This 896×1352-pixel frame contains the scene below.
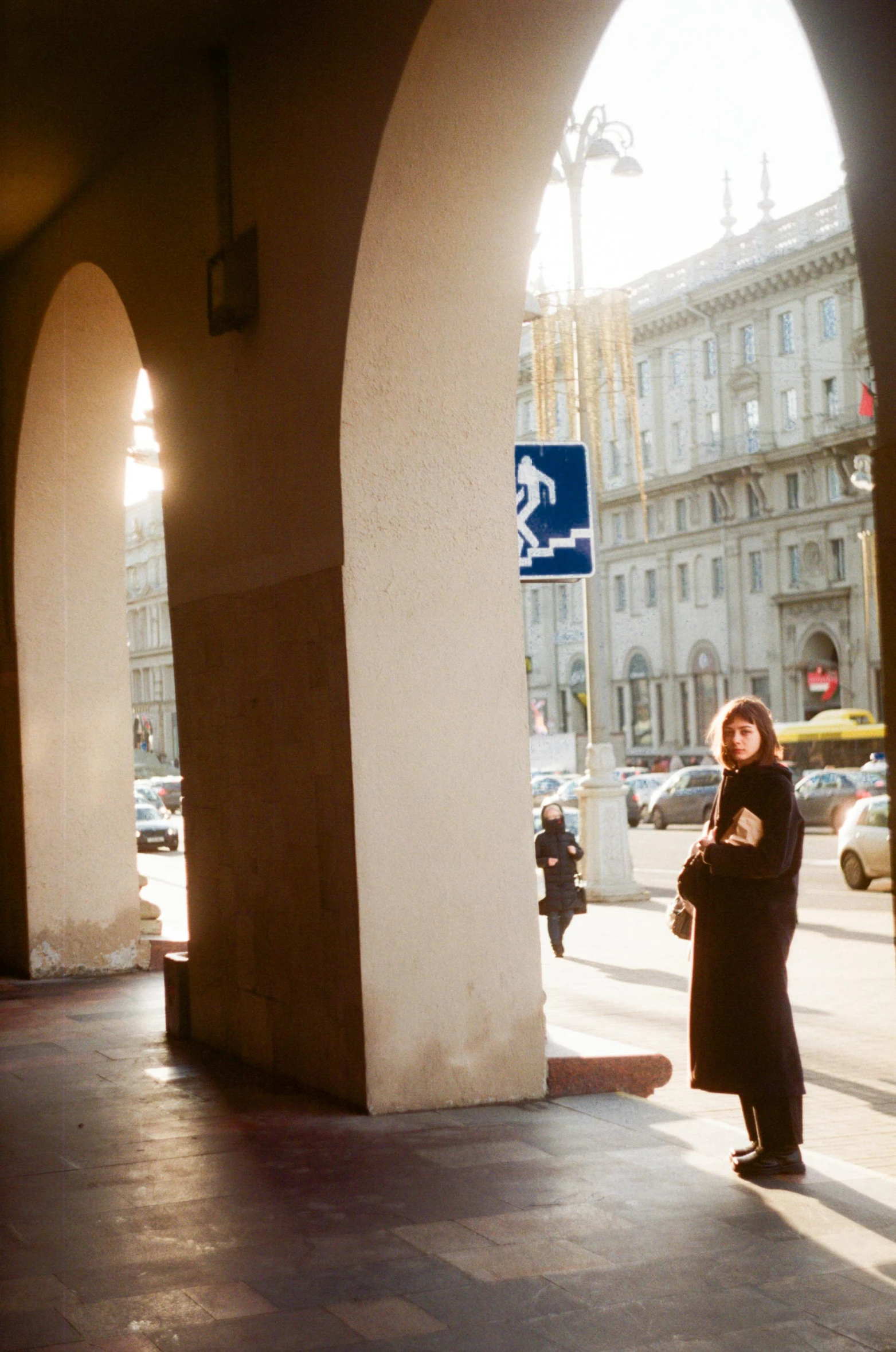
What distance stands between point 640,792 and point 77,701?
3594 centimetres

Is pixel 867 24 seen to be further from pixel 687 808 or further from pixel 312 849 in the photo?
pixel 687 808

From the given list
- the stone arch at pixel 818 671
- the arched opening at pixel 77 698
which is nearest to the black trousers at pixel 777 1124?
Result: the arched opening at pixel 77 698

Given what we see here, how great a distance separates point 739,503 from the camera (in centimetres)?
6269

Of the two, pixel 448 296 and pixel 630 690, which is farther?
pixel 630 690

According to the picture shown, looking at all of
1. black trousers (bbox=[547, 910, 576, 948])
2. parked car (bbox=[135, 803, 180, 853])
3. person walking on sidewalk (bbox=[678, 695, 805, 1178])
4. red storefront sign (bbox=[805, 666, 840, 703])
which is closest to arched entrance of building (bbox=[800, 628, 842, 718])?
red storefront sign (bbox=[805, 666, 840, 703])

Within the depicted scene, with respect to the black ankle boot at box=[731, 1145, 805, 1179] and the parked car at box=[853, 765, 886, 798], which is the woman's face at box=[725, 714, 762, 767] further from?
the parked car at box=[853, 765, 886, 798]

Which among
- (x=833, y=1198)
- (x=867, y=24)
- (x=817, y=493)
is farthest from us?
(x=817, y=493)

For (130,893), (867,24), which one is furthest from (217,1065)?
(867,24)

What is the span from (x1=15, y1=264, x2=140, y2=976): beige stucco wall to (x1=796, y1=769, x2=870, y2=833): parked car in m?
27.3

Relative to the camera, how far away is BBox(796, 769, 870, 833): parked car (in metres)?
36.8

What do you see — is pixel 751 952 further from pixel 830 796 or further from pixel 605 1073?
pixel 830 796

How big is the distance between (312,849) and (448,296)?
2210mm

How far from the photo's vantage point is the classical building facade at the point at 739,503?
2276 inches

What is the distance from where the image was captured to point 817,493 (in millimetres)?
58719
